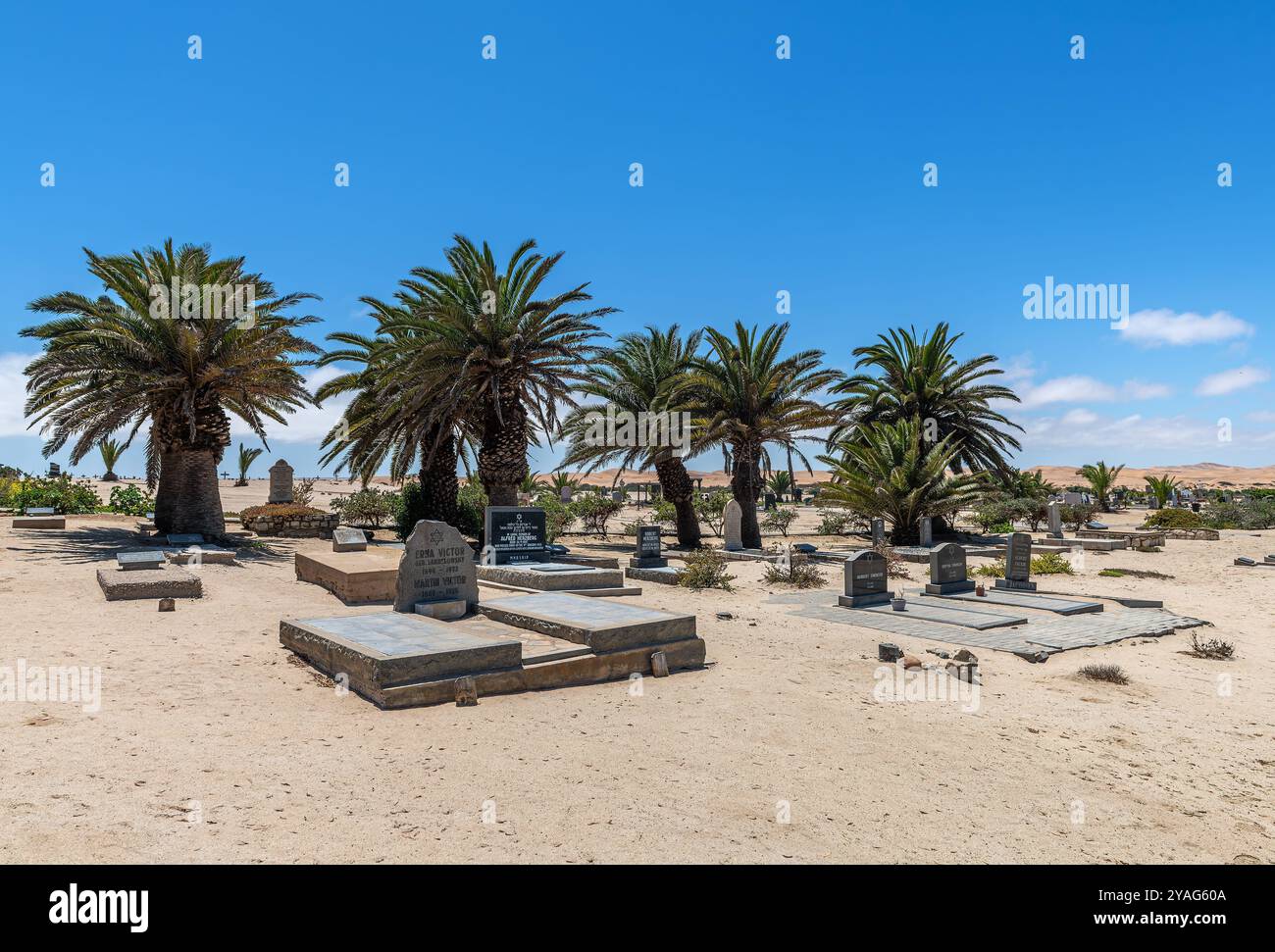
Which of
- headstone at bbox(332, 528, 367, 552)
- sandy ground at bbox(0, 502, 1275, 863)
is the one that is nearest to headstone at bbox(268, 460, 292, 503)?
headstone at bbox(332, 528, 367, 552)

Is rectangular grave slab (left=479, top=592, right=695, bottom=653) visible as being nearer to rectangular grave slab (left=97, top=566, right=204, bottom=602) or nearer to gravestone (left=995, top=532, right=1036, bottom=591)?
rectangular grave slab (left=97, top=566, right=204, bottom=602)

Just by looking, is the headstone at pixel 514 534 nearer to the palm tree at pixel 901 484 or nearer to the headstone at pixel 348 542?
the headstone at pixel 348 542

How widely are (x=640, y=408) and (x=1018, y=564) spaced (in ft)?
37.3

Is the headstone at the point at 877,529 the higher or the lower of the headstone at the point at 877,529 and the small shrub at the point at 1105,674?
the higher

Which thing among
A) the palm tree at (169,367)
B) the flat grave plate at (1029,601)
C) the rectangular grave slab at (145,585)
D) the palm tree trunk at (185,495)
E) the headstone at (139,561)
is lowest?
the flat grave plate at (1029,601)

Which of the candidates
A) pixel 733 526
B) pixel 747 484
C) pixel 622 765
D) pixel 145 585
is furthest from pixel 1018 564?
pixel 145 585

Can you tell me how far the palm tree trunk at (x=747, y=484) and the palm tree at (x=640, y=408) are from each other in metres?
1.50

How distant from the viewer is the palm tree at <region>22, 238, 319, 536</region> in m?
16.2

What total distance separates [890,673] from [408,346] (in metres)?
14.1

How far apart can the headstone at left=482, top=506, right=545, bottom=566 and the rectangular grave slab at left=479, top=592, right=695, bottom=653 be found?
4.40 metres

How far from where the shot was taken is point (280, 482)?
29.8m

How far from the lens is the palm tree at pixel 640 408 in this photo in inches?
886

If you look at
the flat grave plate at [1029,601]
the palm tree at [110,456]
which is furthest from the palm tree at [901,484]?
the palm tree at [110,456]
